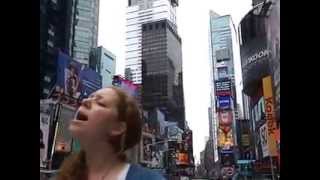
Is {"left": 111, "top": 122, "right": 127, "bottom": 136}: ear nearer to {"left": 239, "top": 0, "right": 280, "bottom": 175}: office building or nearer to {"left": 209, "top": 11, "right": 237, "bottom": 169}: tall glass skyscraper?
{"left": 209, "top": 11, "right": 237, "bottom": 169}: tall glass skyscraper

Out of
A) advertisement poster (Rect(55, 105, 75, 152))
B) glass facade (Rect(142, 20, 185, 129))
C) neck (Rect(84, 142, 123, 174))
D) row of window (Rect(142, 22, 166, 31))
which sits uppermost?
row of window (Rect(142, 22, 166, 31))

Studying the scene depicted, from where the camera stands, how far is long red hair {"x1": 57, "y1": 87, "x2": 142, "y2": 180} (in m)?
0.84

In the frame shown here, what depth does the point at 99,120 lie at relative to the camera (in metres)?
0.86

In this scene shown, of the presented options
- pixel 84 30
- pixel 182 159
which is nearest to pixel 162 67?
pixel 84 30

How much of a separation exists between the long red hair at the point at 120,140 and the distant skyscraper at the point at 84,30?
3.56 feet

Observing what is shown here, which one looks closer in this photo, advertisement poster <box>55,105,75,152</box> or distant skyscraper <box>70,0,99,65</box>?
advertisement poster <box>55,105,75,152</box>

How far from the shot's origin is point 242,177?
7.65 metres

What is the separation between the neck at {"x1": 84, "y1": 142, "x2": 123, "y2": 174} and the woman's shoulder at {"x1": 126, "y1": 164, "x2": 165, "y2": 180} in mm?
52

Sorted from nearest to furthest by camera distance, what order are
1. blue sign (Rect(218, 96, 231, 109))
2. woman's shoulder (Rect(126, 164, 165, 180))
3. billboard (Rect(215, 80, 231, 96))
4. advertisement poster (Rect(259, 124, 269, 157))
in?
woman's shoulder (Rect(126, 164, 165, 180)) → billboard (Rect(215, 80, 231, 96)) → blue sign (Rect(218, 96, 231, 109)) → advertisement poster (Rect(259, 124, 269, 157))

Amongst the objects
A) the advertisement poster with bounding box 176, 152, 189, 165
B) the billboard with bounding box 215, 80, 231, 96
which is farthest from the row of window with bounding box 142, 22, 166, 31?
the billboard with bounding box 215, 80, 231, 96

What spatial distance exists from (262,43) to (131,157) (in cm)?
714

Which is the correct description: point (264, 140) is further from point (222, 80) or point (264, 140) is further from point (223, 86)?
point (222, 80)

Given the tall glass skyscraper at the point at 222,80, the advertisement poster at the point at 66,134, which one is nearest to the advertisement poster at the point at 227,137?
the tall glass skyscraper at the point at 222,80

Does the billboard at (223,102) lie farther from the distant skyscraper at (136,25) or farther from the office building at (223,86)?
the distant skyscraper at (136,25)
